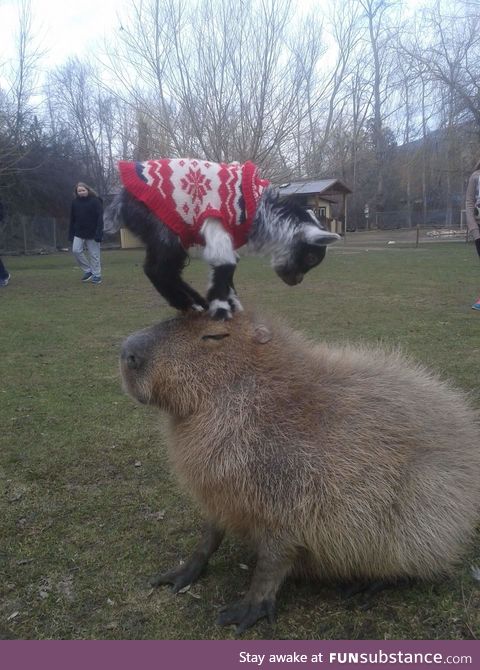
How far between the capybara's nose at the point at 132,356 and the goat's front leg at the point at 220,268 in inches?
12.8

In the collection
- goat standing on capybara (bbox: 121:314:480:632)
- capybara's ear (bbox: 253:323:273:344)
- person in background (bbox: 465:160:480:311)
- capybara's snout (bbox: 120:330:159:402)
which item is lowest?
goat standing on capybara (bbox: 121:314:480:632)

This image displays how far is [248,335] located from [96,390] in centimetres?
319

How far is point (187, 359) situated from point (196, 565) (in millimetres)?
905

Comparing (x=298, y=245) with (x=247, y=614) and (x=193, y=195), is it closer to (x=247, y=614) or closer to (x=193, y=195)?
(x=193, y=195)

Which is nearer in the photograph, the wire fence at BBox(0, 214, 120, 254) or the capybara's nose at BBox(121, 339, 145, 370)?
the capybara's nose at BBox(121, 339, 145, 370)

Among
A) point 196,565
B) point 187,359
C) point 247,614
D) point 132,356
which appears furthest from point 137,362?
point 247,614

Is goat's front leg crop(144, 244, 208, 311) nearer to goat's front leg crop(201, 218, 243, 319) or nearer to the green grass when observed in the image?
goat's front leg crop(201, 218, 243, 319)

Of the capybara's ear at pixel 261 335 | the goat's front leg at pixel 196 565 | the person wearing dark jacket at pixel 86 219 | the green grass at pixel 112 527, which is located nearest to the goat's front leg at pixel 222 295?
the capybara's ear at pixel 261 335

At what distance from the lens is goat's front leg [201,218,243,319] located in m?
2.33

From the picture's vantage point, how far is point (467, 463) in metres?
2.24

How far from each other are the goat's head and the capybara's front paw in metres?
1.33

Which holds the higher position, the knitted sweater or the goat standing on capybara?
the knitted sweater

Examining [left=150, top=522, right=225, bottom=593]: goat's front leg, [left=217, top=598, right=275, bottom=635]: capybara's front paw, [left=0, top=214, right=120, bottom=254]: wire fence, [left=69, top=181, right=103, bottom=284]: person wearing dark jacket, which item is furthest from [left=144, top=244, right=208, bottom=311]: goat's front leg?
[left=0, top=214, right=120, bottom=254]: wire fence

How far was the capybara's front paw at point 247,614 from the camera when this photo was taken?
211 centimetres
